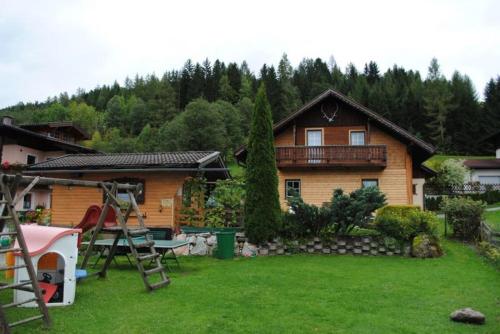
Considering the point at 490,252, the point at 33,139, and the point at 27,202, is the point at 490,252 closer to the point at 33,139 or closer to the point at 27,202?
the point at 27,202

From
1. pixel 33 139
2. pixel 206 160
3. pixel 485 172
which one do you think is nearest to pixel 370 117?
pixel 206 160

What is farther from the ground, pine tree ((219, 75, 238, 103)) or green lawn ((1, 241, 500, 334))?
pine tree ((219, 75, 238, 103))

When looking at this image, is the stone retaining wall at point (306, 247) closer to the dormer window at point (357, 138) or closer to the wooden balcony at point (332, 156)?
the wooden balcony at point (332, 156)

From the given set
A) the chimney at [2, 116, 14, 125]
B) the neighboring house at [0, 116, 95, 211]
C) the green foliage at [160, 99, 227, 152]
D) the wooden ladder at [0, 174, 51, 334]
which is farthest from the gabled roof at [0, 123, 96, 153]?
the wooden ladder at [0, 174, 51, 334]

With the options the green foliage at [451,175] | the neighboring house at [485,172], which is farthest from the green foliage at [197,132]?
the neighboring house at [485,172]

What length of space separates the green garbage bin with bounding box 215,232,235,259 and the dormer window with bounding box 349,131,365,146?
11748mm

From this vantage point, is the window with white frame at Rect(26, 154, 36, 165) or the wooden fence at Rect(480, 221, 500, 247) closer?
the wooden fence at Rect(480, 221, 500, 247)

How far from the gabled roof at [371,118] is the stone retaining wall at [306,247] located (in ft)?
30.0

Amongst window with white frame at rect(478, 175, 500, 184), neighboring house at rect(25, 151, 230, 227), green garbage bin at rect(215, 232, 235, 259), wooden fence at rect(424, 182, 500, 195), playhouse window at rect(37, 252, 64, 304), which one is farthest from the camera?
window with white frame at rect(478, 175, 500, 184)

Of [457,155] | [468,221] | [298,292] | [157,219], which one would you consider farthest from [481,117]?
[298,292]

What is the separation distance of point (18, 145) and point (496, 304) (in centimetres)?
3256

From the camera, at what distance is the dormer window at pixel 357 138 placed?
2148cm

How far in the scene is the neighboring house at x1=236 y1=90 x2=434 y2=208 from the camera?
20188 millimetres

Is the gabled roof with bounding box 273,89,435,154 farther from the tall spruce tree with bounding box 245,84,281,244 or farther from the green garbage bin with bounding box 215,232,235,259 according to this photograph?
the green garbage bin with bounding box 215,232,235,259
